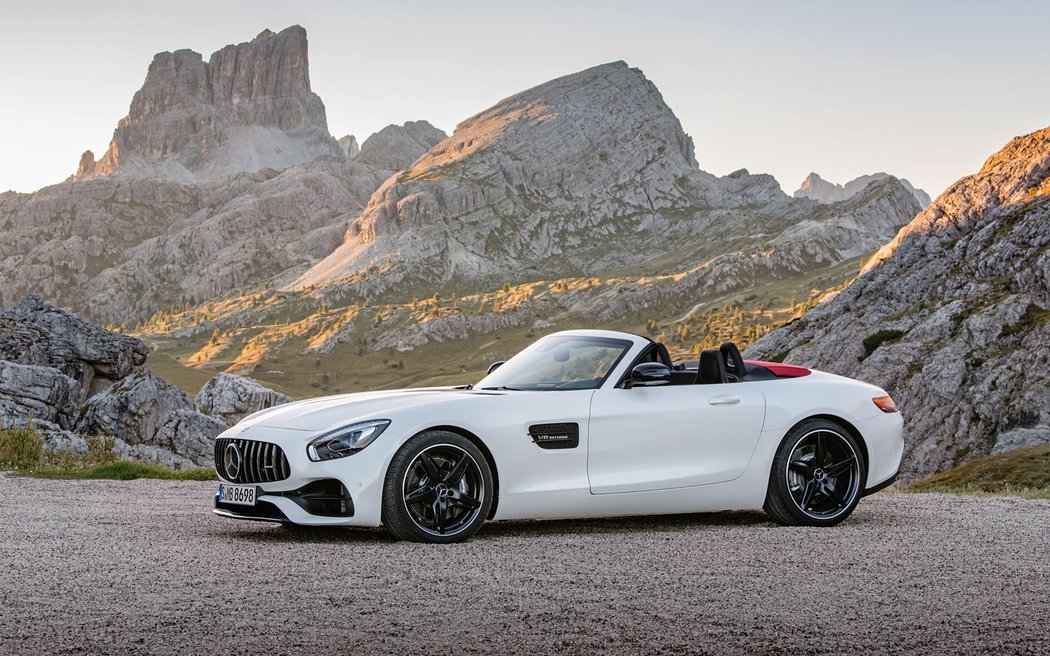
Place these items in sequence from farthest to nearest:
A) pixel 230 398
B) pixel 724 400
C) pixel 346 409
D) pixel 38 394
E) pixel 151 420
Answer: pixel 230 398 → pixel 151 420 → pixel 38 394 → pixel 724 400 → pixel 346 409

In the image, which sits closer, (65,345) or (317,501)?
(317,501)

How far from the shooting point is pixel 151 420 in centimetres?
2819

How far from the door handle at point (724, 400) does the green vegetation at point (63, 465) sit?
30.8 feet

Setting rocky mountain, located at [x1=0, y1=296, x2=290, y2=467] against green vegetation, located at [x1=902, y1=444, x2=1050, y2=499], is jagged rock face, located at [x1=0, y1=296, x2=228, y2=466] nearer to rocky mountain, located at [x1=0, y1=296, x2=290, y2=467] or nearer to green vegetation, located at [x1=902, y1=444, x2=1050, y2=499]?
rocky mountain, located at [x1=0, y1=296, x2=290, y2=467]

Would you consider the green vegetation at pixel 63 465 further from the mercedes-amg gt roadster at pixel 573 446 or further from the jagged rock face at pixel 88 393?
the mercedes-amg gt roadster at pixel 573 446

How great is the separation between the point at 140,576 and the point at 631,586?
3.09m

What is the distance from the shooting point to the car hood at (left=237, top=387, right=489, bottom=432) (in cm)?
886

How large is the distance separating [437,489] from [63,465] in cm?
993

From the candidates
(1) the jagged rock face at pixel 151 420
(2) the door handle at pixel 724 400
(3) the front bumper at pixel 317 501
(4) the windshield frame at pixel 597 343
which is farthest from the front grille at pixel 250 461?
(1) the jagged rock face at pixel 151 420

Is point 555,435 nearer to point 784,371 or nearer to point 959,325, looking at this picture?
point 784,371

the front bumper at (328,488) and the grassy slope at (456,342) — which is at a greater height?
the grassy slope at (456,342)

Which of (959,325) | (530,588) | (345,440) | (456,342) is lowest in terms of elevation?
(530,588)

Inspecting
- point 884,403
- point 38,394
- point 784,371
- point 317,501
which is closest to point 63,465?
point 317,501

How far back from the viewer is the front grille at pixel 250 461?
8.80 meters
